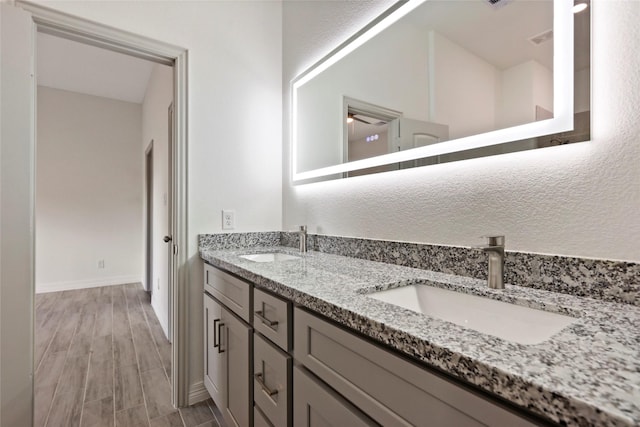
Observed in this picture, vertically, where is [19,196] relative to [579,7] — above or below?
below

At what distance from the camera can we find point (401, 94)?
1257mm

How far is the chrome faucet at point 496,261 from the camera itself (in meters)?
0.83

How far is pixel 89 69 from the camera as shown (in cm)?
356

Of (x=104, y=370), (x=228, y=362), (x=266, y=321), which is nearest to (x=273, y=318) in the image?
(x=266, y=321)

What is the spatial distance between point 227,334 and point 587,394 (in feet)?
4.10

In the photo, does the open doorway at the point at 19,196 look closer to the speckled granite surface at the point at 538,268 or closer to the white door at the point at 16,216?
the white door at the point at 16,216

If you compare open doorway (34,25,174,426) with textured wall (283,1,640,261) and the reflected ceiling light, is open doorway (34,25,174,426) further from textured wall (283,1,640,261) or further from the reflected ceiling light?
the reflected ceiling light

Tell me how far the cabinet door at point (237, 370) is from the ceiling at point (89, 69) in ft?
10.0

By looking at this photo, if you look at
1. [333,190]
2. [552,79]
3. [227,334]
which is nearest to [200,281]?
[227,334]

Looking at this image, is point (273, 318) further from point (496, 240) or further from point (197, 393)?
point (197, 393)

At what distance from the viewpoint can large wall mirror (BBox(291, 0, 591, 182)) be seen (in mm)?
800

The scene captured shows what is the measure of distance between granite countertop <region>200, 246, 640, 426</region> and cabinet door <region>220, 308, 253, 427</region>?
0.40 metres

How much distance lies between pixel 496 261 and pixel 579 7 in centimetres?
69

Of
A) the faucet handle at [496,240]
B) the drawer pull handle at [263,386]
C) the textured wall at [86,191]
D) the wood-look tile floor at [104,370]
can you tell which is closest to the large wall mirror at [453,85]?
the faucet handle at [496,240]
